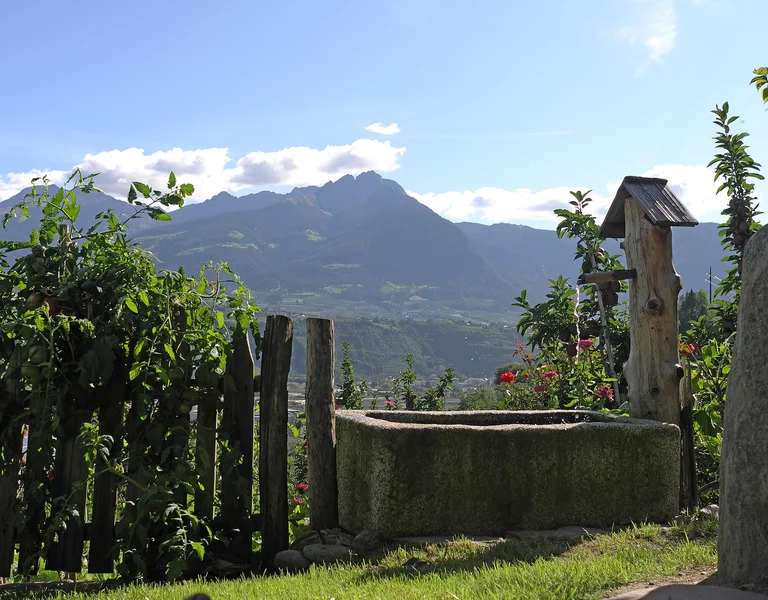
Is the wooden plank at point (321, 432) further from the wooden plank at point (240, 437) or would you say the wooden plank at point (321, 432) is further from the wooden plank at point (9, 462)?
the wooden plank at point (9, 462)

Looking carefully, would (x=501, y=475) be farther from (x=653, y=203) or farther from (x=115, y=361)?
(x=115, y=361)

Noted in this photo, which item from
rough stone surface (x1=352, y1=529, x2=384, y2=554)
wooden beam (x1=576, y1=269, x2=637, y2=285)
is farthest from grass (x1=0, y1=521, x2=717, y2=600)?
wooden beam (x1=576, y1=269, x2=637, y2=285)

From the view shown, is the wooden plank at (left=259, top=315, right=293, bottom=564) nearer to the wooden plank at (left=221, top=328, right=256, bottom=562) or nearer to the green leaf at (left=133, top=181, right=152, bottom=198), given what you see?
the wooden plank at (left=221, top=328, right=256, bottom=562)

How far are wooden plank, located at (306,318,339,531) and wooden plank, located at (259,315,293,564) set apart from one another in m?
0.30

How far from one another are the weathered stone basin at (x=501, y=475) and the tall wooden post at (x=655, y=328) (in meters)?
0.38

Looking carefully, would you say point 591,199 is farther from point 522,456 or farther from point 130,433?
point 130,433

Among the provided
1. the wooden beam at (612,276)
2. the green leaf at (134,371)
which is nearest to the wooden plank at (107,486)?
the green leaf at (134,371)

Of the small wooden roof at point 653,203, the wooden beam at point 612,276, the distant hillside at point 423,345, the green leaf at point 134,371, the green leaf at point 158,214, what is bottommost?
the distant hillside at point 423,345

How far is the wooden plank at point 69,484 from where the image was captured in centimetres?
440

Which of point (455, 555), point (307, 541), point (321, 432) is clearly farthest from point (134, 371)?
point (455, 555)

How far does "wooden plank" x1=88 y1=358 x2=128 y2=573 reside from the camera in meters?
4.38

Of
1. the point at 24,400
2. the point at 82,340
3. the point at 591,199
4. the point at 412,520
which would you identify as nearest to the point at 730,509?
the point at 412,520

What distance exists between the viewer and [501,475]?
471cm

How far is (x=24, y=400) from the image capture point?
172 inches
